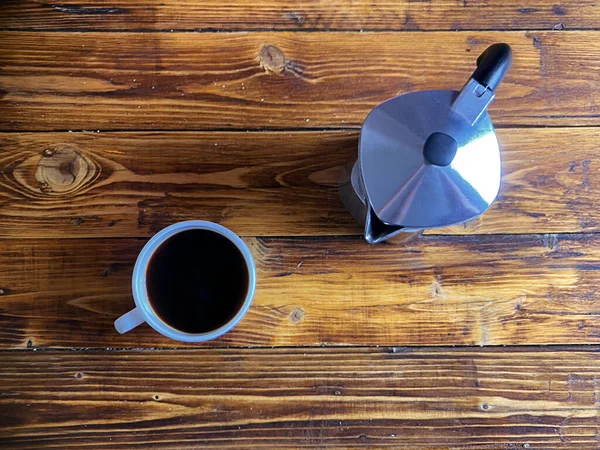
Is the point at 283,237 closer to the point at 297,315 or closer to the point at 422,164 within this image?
the point at 297,315

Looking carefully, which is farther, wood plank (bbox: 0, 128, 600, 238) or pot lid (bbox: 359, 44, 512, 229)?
wood plank (bbox: 0, 128, 600, 238)

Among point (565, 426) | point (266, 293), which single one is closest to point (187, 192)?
point (266, 293)

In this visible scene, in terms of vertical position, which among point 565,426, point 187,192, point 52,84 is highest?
point 52,84

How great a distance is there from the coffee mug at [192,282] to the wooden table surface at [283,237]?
8 cm

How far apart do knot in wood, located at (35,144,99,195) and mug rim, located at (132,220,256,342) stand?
0.52 feet

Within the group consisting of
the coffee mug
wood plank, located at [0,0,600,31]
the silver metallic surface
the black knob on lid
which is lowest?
the coffee mug

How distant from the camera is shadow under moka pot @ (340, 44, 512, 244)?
1.45ft

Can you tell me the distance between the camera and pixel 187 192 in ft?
1.92

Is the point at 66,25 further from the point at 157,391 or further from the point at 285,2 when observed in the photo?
the point at 157,391

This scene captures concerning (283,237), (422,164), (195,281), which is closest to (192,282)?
(195,281)

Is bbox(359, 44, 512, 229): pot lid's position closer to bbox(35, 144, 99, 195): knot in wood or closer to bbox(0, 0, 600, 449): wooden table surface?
bbox(0, 0, 600, 449): wooden table surface

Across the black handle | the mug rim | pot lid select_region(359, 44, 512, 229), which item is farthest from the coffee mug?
the black handle

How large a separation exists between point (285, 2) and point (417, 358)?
0.45m

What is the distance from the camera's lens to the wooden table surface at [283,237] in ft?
1.89
